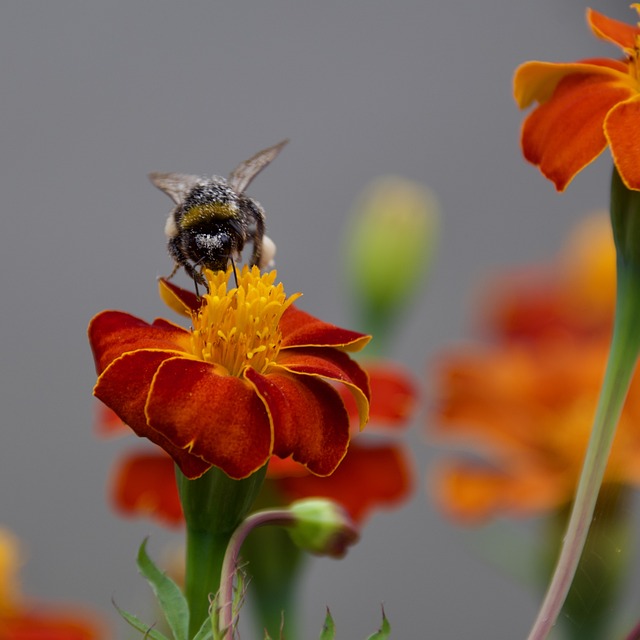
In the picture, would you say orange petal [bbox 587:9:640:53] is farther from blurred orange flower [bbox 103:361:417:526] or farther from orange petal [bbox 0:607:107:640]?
orange petal [bbox 0:607:107:640]

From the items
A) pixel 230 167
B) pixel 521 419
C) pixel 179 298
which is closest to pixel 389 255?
pixel 521 419

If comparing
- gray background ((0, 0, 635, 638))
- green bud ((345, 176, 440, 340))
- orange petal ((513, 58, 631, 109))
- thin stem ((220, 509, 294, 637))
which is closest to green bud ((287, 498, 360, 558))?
thin stem ((220, 509, 294, 637))

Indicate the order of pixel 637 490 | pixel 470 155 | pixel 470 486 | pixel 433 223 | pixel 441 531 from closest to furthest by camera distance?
pixel 637 490, pixel 470 486, pixel 433 223, pixel 441 531, pixel 470 155

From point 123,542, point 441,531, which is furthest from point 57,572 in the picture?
point 441,531

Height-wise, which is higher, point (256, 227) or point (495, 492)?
point (256, 227)

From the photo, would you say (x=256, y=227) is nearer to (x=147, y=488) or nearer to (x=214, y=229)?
(x=214, y=229)

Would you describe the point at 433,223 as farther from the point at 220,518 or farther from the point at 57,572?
the point at 57,572
